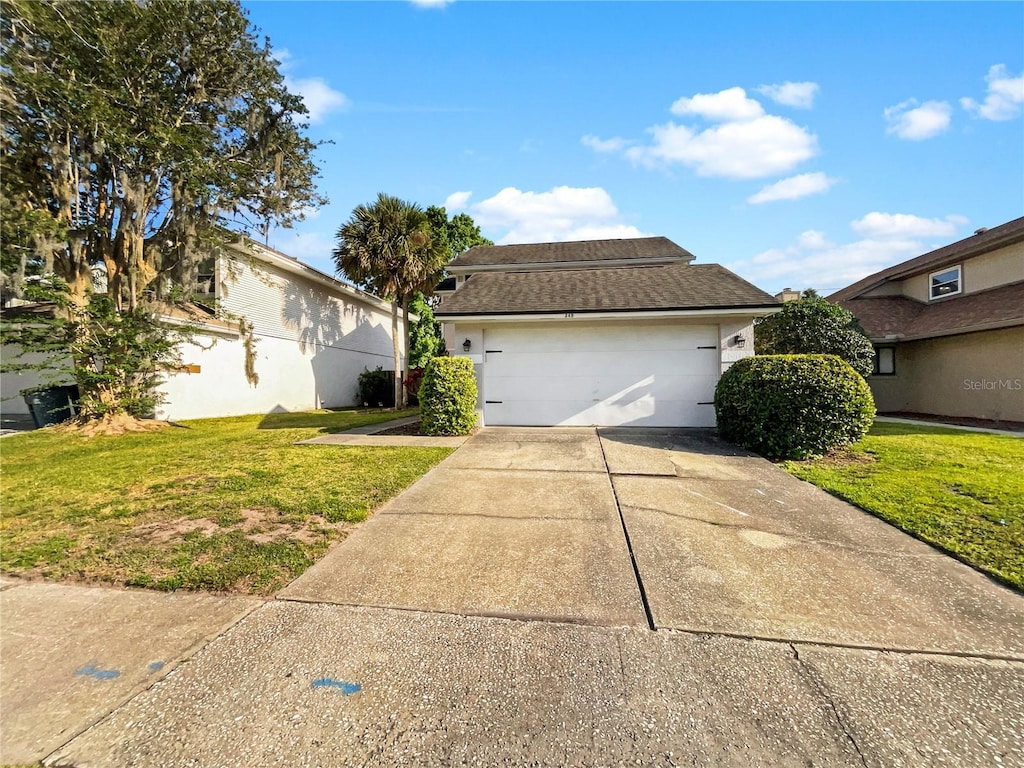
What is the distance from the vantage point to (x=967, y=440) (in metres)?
8.16

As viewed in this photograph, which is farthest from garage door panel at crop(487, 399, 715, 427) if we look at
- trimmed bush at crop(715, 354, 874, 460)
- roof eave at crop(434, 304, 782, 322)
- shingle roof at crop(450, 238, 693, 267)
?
A: shingle roof at crop(450, 238, 693, 267)

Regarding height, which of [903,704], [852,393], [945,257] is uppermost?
[945,257]

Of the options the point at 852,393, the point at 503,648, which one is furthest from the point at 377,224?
the point at 503,648

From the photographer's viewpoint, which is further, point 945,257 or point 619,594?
point 945,257

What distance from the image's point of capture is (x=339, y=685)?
2027 mm

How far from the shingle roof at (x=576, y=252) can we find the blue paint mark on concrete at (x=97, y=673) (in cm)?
1573

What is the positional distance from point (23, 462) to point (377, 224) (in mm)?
11512

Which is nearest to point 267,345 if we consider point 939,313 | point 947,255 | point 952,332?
point 952,332

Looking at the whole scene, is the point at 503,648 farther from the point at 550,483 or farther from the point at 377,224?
the point at 377,224

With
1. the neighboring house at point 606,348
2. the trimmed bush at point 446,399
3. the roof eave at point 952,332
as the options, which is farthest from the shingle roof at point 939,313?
the trimmed bush at point 446,399

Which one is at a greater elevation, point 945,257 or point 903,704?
point 945,257

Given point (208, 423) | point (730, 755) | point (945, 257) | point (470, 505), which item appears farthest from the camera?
point (945, 257)

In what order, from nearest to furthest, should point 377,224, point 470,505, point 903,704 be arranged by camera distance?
point 903,704 → point 470,505 → point 377,224

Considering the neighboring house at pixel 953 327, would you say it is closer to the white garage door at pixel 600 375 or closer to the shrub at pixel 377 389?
the white garage door at pixel 600 375
